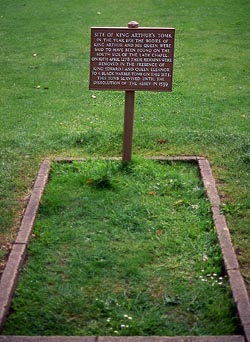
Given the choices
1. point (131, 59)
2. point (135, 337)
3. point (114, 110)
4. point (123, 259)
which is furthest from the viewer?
point (114, 110)

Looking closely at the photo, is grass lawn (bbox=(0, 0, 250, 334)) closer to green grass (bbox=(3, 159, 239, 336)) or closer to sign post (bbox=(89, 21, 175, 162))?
green grass (bbox=(3, 159, 239, 336))

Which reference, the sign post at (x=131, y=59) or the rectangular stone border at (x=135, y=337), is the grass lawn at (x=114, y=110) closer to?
the rectangular stone border at (x=135, y=337)

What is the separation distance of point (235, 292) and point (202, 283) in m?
0.31

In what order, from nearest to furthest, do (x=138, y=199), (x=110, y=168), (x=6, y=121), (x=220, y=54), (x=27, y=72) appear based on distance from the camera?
(x=138, y=199) < (x=110, y=168) < (x=6, y=121) < (x=27, y=72) < (x=220, y=54)

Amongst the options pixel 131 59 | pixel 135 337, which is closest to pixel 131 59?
pixel 131 59

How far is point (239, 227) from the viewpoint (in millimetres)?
4898

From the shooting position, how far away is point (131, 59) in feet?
19.2

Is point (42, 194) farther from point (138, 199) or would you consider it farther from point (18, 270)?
point (18, 270)

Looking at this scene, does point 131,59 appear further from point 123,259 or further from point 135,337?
point 135,337

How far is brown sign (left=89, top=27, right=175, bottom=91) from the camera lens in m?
5.77

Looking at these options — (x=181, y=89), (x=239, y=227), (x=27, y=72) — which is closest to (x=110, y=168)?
(x=239, y=227)

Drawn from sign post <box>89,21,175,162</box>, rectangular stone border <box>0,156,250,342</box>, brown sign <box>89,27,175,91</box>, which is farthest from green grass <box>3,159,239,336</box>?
brown sign <box>89,27,175,91</box>

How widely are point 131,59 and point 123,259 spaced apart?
219cm

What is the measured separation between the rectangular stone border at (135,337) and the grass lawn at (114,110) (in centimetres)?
9
